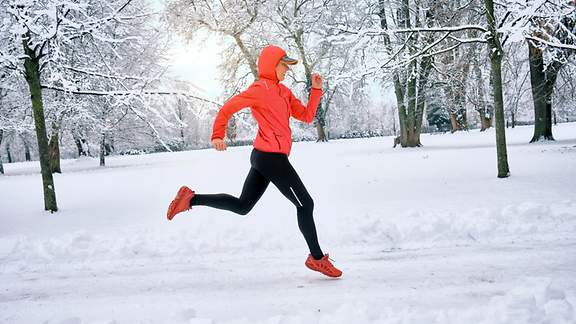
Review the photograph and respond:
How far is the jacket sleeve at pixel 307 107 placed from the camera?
10.9 ft

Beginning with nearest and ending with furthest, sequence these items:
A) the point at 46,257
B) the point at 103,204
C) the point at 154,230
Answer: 1. the point at 46,257
2. the point at 154,230
3. the point at 103,204

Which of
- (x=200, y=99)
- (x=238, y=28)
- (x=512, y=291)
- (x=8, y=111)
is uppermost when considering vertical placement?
(x=238, y=28)

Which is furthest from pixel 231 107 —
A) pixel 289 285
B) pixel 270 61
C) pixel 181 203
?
pixel 289 285

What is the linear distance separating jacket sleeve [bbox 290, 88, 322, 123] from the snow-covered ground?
1.33 m

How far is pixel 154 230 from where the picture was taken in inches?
204

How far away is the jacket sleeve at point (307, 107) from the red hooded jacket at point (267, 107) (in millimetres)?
162

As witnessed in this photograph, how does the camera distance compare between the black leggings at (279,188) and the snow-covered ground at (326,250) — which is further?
the black leggings at (279,188)

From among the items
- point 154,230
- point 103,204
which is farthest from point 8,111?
point 154,230

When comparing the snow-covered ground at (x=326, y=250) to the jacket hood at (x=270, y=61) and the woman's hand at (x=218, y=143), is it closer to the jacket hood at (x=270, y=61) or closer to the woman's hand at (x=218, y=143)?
the woman's hand at (x=218, y=143)

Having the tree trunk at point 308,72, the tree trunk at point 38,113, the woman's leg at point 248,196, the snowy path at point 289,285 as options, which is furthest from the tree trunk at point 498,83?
the tree trunk at point 308,72

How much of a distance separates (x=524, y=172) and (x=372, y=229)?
497 centimetres

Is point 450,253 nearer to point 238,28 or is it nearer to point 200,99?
point 200,99

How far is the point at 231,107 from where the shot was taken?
3066 mm

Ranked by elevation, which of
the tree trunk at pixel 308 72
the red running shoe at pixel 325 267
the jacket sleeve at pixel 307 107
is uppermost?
the tree trunk at pixel 308 72
